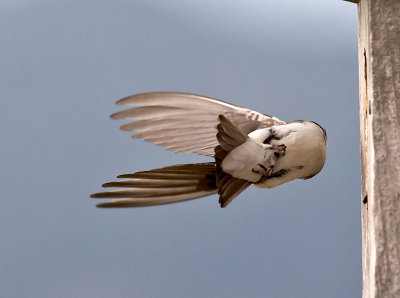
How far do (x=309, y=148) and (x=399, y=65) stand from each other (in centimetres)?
17

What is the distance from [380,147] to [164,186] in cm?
31

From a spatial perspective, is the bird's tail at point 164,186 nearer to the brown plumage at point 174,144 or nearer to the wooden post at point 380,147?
the brown plumage at point 174,144

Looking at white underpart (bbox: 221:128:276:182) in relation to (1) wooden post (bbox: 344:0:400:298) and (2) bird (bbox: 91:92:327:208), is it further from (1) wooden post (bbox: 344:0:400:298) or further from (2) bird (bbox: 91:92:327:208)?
(1) wooden post (bbox: 344:0:400:298)

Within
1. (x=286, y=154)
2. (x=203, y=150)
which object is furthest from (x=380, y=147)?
(x=203, y=150)

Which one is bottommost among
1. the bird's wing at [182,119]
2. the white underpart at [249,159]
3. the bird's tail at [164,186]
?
the bird's tail at [164,186]

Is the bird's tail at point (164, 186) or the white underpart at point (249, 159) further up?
the white underpart at point (249, 159)

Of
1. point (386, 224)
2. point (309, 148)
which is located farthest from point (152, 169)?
point (386, 224)

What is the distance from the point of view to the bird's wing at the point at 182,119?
1030 millimetres

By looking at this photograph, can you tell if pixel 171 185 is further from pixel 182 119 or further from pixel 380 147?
pixel 380 147

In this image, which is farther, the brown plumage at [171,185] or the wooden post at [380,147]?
the brown plumage at [171,185]

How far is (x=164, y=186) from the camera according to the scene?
1.05m

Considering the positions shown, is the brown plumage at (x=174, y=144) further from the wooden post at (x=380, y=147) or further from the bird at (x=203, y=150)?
the wooden post at (x=380, y=147)

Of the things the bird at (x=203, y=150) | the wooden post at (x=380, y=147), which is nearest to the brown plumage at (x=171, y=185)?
the bird at (x=203, y=150)

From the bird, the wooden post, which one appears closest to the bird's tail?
the bird
